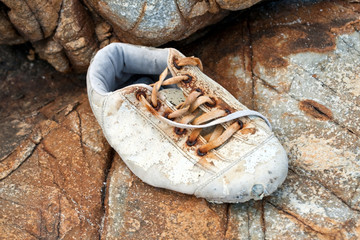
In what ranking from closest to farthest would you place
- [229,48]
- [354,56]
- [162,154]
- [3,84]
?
[162,154] < [354,56] < [229,48] < [3,84]

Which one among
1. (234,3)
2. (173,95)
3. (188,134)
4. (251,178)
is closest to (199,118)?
(188,134)

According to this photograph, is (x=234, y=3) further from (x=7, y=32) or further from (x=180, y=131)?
(x=7, y=32)

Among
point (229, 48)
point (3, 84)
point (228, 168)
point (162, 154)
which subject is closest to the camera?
point (228, 168)

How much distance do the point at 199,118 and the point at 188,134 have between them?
10 centimetres

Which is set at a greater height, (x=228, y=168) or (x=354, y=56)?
(x=228, y=168)

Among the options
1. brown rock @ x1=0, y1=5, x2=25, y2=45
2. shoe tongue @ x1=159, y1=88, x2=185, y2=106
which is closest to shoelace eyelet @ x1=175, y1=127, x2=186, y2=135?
shoe tongue @ x1=159, y1=88, x2=185, y2=106

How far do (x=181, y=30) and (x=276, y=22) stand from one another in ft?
2.26

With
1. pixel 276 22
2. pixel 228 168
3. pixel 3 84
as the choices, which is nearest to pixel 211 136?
pixel 228 168

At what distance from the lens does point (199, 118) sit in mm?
1995

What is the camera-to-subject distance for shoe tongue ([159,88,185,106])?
216 cm

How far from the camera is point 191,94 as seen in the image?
205cm

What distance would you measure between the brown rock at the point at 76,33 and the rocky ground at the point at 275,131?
30 cm

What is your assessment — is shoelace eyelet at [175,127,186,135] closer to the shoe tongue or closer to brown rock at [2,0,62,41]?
the shoe tongue

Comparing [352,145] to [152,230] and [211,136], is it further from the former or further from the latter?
[152,230]
